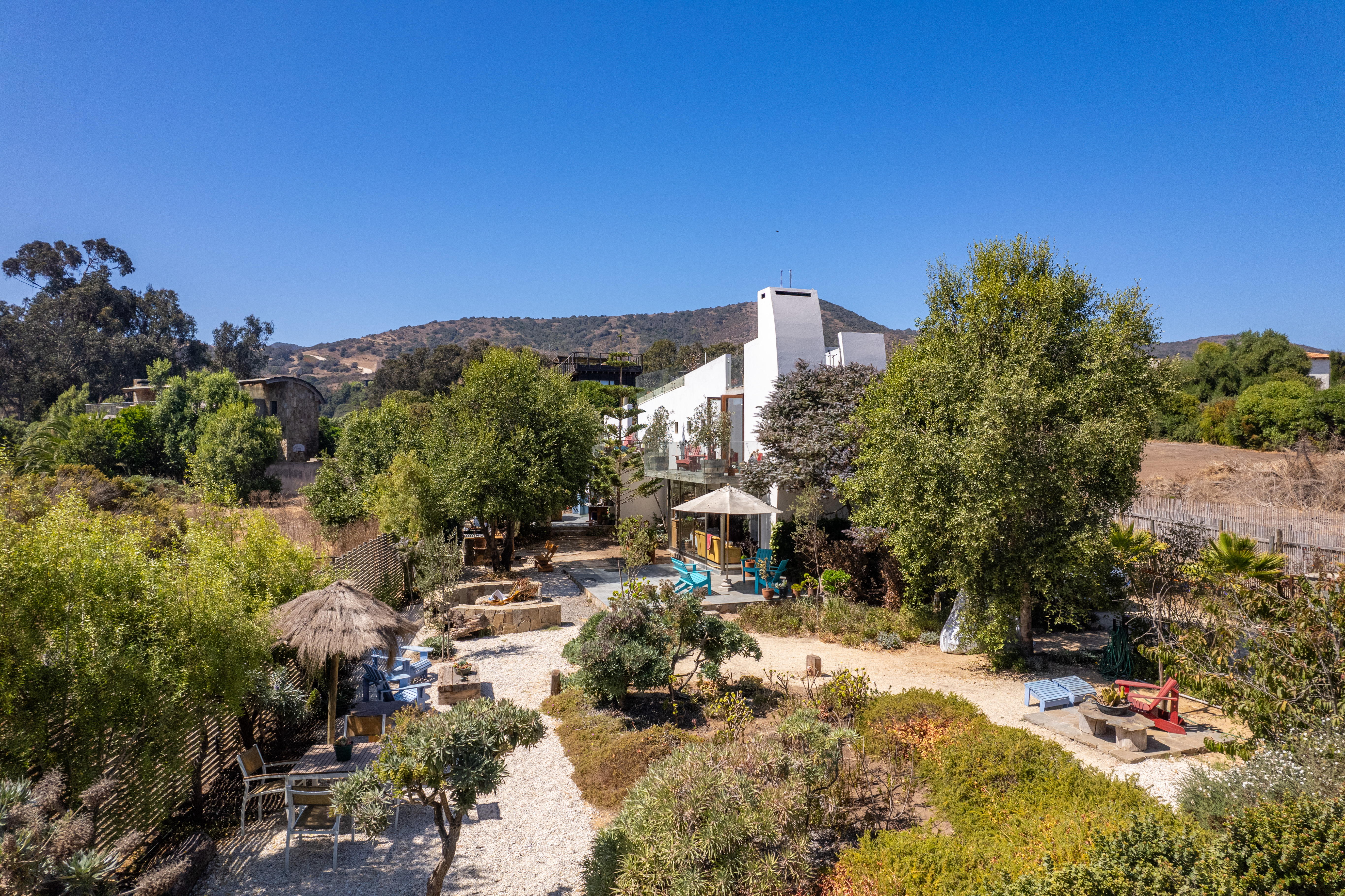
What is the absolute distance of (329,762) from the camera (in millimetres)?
7820

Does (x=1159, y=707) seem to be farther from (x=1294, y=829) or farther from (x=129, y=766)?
(x=129, y=766)

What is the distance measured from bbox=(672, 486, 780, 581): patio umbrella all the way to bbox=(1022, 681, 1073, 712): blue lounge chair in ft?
24.3

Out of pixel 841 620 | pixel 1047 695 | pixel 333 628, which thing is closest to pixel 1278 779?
pixel 1047 695

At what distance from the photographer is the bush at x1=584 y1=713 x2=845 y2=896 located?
5.20m

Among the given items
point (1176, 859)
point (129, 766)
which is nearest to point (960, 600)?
point (1176, 859)

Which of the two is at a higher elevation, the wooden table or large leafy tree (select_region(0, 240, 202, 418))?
large leafy tree (select_region(0, 240, 202, 418))

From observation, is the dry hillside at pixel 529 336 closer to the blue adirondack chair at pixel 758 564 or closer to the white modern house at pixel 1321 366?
the white modern house at pixel 1321 366

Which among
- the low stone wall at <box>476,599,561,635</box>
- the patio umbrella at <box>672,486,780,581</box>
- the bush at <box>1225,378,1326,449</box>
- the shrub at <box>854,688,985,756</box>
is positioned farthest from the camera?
the bush at <box>1225,378,1326,449</box>

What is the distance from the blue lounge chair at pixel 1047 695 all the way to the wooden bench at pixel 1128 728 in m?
0.91

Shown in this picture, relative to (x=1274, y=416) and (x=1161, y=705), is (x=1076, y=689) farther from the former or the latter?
(x=1274, y=416)

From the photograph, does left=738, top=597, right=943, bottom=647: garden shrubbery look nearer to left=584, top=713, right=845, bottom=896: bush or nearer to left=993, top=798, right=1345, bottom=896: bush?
left=584, top=713, right=845, bottom=896: bush

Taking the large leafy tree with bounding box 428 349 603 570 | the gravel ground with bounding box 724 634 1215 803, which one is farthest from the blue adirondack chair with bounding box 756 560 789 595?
the large leafy tree with bounding box 428 349 603 570

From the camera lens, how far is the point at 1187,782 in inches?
261

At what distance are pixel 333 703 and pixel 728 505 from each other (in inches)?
394
